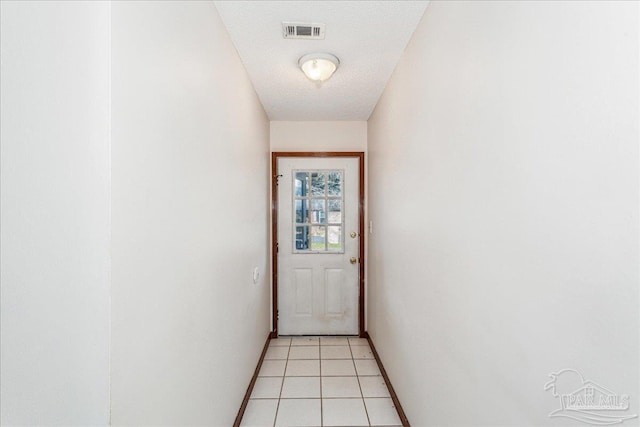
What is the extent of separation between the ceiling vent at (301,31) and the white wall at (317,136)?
1.60 m

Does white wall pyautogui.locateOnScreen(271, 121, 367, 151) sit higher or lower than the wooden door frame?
higher

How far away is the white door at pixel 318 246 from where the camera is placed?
136 inches

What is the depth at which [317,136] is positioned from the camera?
345cm

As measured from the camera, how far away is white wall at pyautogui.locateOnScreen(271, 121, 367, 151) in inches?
135

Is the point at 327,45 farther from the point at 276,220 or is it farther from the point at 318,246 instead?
the point at 318,246

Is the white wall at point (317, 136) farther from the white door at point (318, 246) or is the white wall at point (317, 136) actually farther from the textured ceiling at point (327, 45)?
the textured ceiling at point (327, 45)

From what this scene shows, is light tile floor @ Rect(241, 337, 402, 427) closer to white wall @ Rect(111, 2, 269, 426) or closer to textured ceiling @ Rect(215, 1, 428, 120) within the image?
white wall @ Rect(111, 2, 269, 426)

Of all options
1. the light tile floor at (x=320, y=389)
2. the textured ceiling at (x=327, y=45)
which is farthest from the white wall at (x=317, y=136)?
the light tile floor at (x=320, y=389)

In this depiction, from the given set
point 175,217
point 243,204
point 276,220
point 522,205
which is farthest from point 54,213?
point 276,220

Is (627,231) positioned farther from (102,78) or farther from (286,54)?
(286,54)

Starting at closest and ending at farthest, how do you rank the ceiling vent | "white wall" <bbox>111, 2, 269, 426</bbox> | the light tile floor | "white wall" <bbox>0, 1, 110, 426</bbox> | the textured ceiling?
"white wall" <bbox>0, 1, 110, 426</bbox> < "white wall" <bbox>111, 2, 269, 426</bbox> < the textured ceiling < the ceiling vent < the light tile floor

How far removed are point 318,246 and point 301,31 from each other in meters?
2.19

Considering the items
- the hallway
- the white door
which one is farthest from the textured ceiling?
the white door

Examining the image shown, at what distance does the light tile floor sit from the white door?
12.2 inches
